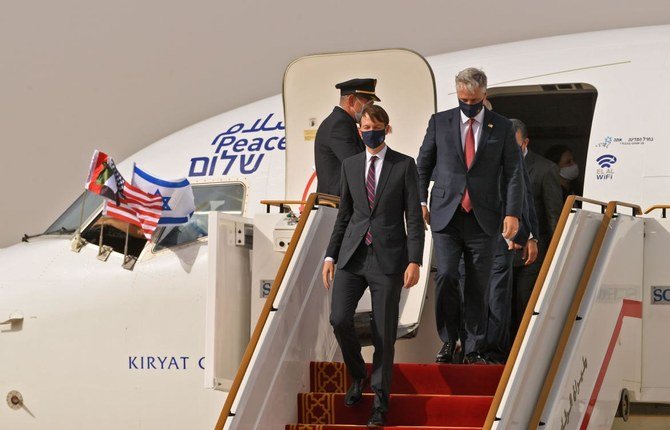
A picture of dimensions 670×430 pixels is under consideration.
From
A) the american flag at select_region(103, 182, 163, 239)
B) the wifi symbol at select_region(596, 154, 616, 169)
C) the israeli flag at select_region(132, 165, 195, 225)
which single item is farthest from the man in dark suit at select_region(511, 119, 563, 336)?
the american flag at select_region(103, 182, 163, 239)

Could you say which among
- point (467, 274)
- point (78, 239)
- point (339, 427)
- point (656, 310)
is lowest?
point (339, 427)

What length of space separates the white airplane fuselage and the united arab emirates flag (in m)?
0.76

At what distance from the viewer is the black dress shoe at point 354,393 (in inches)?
342

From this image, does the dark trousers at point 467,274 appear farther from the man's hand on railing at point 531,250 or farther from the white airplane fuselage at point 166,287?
the white airplane fuselage at point 166,287

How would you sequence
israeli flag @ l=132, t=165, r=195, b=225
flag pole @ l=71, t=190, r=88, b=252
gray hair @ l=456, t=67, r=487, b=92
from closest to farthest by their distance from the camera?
gray hair @ l=456, t=67, r=487, b=92, israeli flag @ l=132, t=165, r=195, b=225, flag pole @ l=71, t=190, r=88, b=252

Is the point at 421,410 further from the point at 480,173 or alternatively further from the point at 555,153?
the point at 555,153

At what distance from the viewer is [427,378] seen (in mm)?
8992

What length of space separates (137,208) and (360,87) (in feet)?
7.80

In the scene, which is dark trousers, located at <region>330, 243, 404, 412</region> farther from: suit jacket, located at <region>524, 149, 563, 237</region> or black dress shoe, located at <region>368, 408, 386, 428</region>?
suit jacket, located at <region>524, 149, 563, 237</region>

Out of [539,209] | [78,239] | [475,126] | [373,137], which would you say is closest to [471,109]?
[475,126]

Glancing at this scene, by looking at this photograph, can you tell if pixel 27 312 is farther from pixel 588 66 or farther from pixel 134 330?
pixel 588 66

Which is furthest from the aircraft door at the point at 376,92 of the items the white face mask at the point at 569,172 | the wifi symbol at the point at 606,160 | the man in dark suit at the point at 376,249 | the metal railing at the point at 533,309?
the metal railing at the point at 533,309

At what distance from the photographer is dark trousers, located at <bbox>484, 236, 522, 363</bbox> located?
9.16 meters

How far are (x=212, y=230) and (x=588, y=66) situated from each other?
355cm
